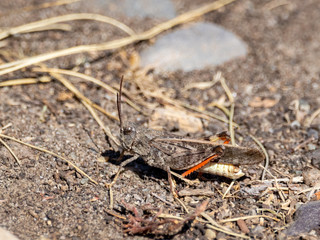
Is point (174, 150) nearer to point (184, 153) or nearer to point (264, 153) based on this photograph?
point (184, 153)

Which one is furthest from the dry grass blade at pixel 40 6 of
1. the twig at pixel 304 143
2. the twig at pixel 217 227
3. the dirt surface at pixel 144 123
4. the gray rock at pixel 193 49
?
the twig at pixel 217 227

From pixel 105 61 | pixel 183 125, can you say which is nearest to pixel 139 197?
pixel 183 125

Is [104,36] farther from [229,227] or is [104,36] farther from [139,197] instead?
[229,227]

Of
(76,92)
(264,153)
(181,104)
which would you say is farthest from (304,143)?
(76,92)

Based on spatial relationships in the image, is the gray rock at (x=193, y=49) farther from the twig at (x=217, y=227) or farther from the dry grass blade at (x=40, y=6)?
the twig at (x=217, y=227)

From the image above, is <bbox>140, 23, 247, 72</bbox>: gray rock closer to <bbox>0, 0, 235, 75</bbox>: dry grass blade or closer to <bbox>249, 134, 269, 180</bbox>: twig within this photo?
<bbox>0, 0, 235, 75</bbox>: dry grass blade

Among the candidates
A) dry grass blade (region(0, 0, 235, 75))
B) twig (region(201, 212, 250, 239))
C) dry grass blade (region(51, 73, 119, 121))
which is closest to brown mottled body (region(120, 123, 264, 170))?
twig (region(201, 212, 250, 239))
